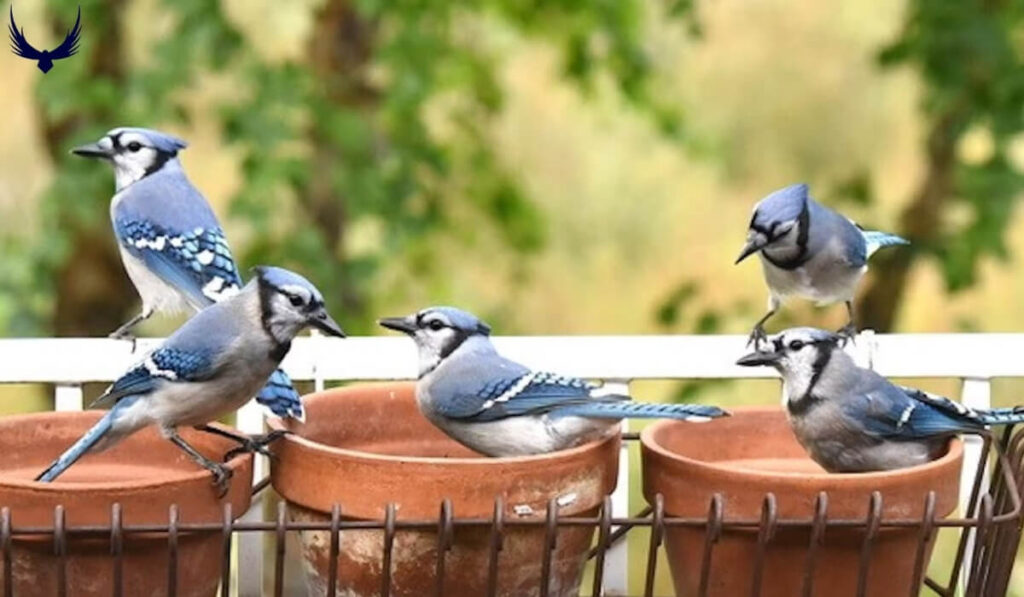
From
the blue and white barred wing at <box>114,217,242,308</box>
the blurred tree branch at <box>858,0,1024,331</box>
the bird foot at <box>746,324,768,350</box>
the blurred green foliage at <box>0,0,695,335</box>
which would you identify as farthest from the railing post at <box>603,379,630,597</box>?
the blurred tree branch at <box>858,0,1024,331</box>

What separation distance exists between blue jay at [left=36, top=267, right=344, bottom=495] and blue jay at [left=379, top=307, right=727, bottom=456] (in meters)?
0.13

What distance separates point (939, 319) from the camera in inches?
199

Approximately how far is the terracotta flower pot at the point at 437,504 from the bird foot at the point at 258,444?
12 mm

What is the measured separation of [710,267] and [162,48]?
1928 millimetres

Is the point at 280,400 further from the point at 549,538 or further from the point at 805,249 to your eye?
the point at 805,249

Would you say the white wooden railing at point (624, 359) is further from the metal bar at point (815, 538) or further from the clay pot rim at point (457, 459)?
the metal bar at point (815, 538)

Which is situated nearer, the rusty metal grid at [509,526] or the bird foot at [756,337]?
the rusty metal grid at [509,526]

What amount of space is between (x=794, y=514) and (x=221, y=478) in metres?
0.61

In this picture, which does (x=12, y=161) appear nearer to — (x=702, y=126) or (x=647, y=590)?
(x=702, y=126)

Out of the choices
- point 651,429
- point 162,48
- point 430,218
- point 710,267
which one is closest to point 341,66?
point 430,218

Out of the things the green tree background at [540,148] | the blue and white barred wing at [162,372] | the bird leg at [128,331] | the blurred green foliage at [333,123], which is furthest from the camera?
the green tree background at [540,148]

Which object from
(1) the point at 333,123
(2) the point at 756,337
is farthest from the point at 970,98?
(2) the point at 756,337

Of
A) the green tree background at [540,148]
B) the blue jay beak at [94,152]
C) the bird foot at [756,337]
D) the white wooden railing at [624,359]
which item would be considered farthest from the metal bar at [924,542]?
the green tree background at [540,148]

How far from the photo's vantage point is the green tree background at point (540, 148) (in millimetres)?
4066
